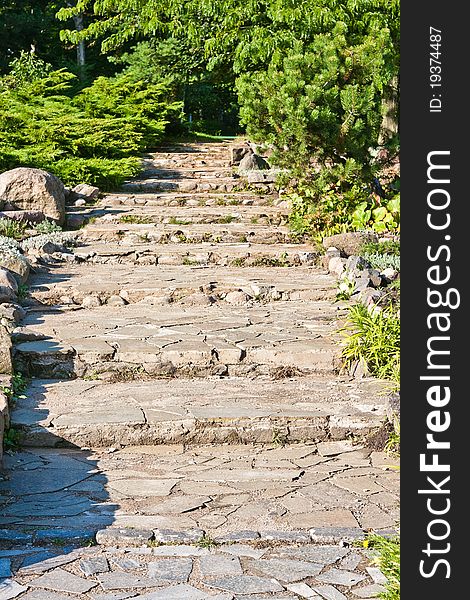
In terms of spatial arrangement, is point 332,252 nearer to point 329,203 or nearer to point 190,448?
point 329,203

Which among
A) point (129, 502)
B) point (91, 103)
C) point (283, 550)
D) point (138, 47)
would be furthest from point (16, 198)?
point (138, 47)

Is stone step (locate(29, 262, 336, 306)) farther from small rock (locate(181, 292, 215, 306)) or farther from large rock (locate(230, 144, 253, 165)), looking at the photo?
large rock (locate(230, 144, 253, 165))

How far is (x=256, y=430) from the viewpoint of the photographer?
5.32m

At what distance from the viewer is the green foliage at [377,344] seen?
20.1 ft

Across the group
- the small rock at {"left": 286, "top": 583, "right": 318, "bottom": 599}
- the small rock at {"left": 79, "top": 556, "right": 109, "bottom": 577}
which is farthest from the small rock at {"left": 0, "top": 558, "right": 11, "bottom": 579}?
the small rock at {"left": 286, "top": 583, "right": 318, "bottom": 599}

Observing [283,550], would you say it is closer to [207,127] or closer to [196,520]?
[196,520]

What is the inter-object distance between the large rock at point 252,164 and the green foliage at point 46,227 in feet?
15.2

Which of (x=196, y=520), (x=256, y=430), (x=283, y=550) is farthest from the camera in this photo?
(x=256, y=430)

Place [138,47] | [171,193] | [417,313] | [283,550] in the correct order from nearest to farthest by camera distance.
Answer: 1. [417,313]
2. [283,550]
3. [171,193]
4. [138,47]

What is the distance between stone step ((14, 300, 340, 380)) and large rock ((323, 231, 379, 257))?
8.13 ft

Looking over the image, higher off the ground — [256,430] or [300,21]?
[300,21]

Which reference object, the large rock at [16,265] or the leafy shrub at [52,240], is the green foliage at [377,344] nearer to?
the large rock at [16,265]

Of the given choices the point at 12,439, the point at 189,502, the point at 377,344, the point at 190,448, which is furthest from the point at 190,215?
the point at 189,502

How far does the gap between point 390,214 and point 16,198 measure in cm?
471
